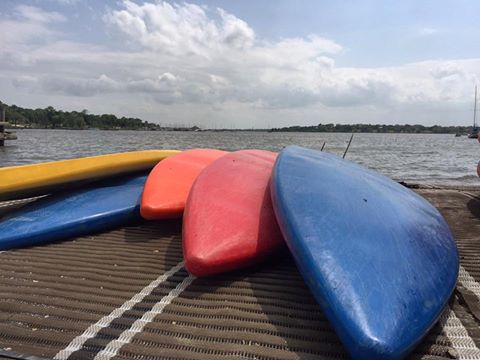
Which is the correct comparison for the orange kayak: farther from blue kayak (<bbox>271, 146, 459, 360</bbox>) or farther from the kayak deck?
blue kayak (<bbox>271, 146, 459, 360</bbox>)

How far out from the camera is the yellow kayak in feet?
12.2

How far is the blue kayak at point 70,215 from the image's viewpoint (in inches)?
125

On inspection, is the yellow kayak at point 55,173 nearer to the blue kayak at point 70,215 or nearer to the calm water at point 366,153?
the blue kayak at point 70,215

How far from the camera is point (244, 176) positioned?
10.6ft

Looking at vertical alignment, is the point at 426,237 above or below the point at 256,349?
above

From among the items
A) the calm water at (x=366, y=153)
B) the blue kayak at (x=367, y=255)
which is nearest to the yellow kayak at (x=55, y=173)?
the blue kayak at (x=367, y=255)

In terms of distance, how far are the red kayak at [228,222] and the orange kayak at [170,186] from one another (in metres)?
0.31

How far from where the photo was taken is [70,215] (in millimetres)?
3377

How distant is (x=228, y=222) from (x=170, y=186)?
3.83 feet

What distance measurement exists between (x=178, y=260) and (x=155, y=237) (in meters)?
0.60

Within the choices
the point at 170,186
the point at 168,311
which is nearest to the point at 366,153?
the point at 170,186

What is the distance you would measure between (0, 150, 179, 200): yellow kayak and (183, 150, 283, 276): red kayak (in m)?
1.22

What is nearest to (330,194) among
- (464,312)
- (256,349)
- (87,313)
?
(464,312)

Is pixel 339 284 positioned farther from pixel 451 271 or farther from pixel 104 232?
pixel 104 232
